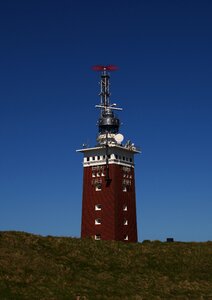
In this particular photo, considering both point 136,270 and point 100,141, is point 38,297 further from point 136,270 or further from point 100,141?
point 100,141

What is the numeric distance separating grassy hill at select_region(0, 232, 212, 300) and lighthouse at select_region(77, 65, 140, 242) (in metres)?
22.1

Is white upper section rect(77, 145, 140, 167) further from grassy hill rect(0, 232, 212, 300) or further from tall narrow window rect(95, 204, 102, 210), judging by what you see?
grassy hill rect(0, 232, 212, 300)

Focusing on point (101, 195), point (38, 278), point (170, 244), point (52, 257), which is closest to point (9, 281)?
point (38, 278)

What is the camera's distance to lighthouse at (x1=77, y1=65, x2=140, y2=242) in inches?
3098

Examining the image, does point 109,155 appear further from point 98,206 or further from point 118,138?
point 98,206

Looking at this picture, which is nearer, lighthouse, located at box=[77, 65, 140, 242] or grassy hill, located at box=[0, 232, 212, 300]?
grassy hill, located at box=[0, 232, 212, 300]

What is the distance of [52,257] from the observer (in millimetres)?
45688

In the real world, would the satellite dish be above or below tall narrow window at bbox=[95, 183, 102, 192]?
above

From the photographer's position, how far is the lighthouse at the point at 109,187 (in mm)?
78688

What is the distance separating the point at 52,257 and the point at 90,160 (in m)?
38.2

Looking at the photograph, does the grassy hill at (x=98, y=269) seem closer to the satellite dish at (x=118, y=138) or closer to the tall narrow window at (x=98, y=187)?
the tall narrow window at (x=98, y=187)

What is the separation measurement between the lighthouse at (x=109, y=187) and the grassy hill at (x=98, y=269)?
22101 millimetres

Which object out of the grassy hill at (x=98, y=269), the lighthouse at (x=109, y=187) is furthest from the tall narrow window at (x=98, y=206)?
the grassy hill at (x=98, y=269)

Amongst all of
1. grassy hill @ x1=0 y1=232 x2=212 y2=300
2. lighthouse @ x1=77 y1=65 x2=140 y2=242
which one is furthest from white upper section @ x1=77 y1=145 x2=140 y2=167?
grassy hill @ x1=0 y1=232 x2=212 y2=300
